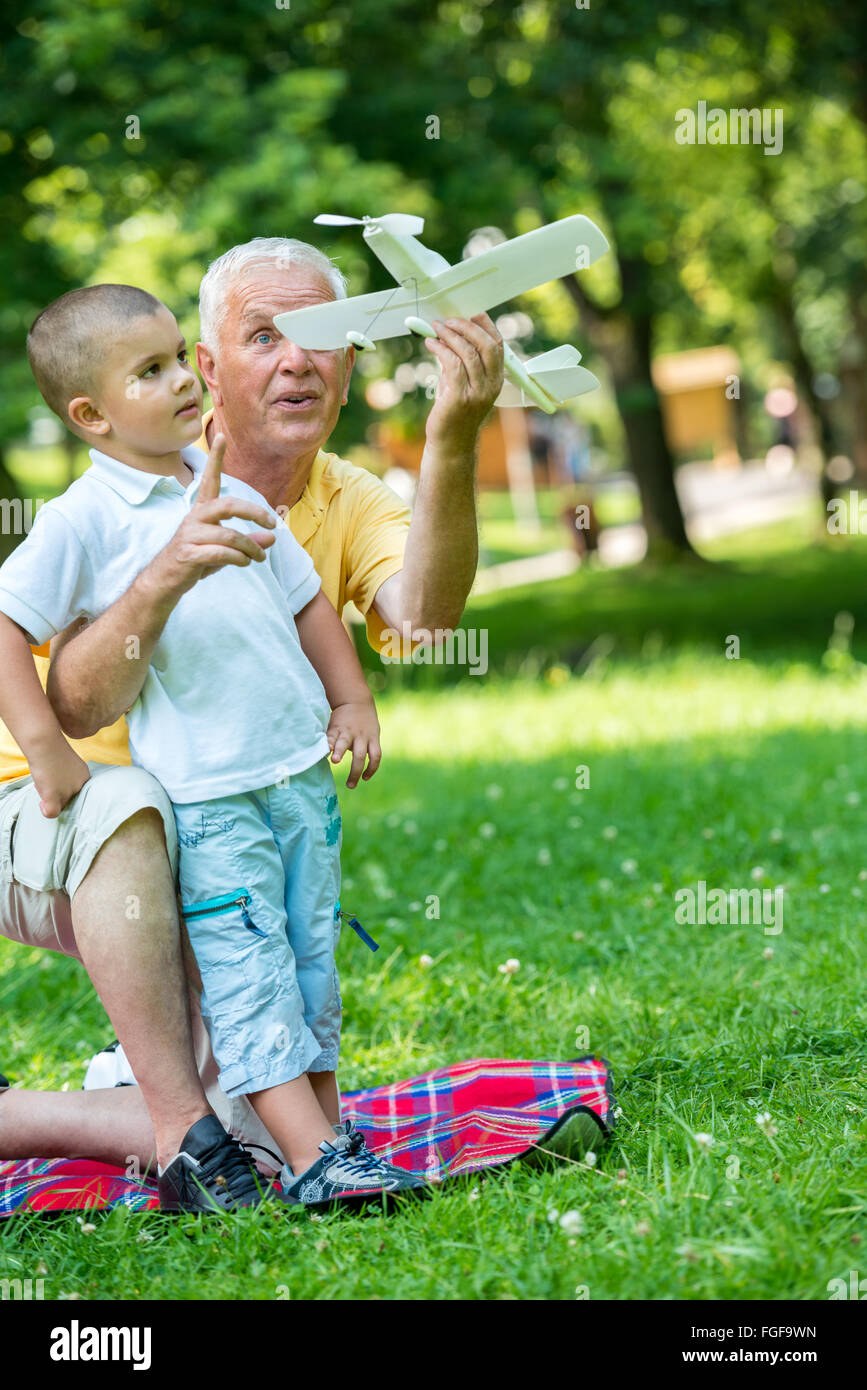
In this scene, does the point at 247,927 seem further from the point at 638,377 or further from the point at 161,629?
the point at 638,377

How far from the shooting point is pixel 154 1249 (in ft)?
8.30

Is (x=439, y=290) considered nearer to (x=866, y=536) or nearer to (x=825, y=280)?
(x=825, y=280)

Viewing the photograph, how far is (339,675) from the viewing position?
305 cm

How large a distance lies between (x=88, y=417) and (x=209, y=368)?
1.24ft

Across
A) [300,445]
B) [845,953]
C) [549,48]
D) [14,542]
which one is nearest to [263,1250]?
[300,445]

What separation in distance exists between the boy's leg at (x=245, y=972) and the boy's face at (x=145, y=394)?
2.19 ft

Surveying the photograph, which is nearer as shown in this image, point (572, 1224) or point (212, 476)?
point (572, 1224)

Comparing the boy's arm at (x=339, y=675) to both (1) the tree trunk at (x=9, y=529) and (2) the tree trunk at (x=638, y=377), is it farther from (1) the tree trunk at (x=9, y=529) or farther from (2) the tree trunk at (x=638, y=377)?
(2) the tree trunk at (x=638, y=377)

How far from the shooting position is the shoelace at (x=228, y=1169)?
2.61m

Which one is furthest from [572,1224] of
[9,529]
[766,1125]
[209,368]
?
[9,529]

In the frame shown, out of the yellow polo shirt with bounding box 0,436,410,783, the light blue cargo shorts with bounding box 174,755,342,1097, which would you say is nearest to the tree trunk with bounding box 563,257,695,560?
the yellow polo shirt with bounding box 0,436,410,783

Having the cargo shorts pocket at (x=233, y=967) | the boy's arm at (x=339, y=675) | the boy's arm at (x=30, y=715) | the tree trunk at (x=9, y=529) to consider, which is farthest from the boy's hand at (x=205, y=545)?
the tree trunk at (x=9, y=529)

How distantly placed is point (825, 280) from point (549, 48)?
8311 millimetres

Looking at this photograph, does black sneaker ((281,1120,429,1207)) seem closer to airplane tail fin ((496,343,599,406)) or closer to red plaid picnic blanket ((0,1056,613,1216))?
red plaid picnic blanket ((0,1056,613,1216))
